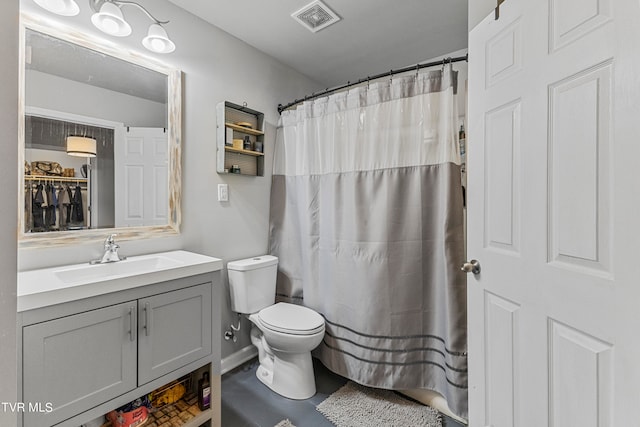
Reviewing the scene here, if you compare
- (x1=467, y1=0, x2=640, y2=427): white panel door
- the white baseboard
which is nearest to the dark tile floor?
the white baseboard

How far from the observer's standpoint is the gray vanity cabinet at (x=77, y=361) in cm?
96

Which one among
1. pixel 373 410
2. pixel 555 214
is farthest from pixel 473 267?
pixel 373 410

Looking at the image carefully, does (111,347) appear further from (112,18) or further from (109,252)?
(112,18)

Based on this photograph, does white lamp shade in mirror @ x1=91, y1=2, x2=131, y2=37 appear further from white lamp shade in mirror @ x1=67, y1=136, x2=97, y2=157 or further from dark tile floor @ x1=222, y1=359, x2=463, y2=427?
dark tile floor @ x1=222, y1=359, x2=463, y2=427

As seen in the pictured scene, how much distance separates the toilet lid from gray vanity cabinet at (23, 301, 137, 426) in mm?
750

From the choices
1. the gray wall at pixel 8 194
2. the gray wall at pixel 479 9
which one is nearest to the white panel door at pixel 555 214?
the gray wall at pixel 479 9

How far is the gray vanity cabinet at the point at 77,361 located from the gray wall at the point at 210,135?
487mm

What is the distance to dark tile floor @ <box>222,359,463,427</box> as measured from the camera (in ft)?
5.20

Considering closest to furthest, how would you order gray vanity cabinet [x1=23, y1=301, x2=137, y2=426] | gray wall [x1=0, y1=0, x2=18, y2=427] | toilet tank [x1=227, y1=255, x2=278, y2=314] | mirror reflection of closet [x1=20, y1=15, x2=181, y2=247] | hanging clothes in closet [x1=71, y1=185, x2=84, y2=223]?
gray wall [x1=0, y1=0, x2=18, y2=427]
gray vanity cabinet [x1=23, y1=301, x2=137, y2=426]
mirror reflection of closet [x1=20, y1=15, x2=181, y2=247]
hanging clothes in closet [x1=71, y1=185, x2=84, y2=223]
toilet tank [x1=227, y1=255, x2=278, y2=314]

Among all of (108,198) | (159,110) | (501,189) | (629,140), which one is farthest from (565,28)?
(108,198)

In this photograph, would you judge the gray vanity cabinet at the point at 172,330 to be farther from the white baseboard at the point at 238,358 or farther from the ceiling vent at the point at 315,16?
the ceiling vent at the point at 315,16

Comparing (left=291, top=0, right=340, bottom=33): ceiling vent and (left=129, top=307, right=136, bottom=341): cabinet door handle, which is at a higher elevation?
(left=291, top=0, right=340, bottom=33): ceiling vent

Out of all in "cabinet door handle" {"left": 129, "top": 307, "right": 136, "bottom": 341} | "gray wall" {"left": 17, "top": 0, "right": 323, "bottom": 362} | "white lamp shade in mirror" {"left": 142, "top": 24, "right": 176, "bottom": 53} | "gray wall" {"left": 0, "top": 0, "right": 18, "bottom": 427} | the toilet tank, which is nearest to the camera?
"gray wall" {"left": 0, "top": 0, "right": 18, "bottom": 427}

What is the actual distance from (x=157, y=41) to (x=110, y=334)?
1.47 meters
